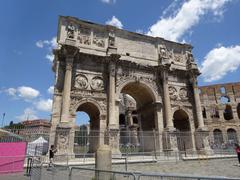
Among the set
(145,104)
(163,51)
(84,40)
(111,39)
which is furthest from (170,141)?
(84,40)

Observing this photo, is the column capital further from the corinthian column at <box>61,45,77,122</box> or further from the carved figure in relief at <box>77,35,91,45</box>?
the carved figure in relief at <box>77,35,91,45</box>

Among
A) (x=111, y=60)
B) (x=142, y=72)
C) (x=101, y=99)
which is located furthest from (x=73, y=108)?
(x=142, y=72)

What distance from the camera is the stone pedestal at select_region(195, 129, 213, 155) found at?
1669cm

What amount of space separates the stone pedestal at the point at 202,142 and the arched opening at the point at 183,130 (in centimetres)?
59

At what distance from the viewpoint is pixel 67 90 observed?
46.2 feet

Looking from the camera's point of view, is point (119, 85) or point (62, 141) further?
point (119, 85)

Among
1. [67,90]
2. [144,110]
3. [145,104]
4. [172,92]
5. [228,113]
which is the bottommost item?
[144,110]

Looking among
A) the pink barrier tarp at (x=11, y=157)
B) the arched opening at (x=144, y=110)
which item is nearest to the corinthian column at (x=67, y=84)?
the pink barrier tarp at (x=11, y=157)

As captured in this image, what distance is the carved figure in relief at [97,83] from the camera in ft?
52.1

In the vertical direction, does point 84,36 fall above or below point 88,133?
above

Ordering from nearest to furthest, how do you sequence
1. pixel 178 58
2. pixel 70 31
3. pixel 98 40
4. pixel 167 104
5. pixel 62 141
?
pixel 62 141
pixel 70 31
pixel 167 104
pixel 98 40
pixel 178 58

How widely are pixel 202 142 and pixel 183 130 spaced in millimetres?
2701

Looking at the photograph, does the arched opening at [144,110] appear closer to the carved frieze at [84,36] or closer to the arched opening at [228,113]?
the carved frieze at [84,36]

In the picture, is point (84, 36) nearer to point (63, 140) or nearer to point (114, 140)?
point (63, 140)
